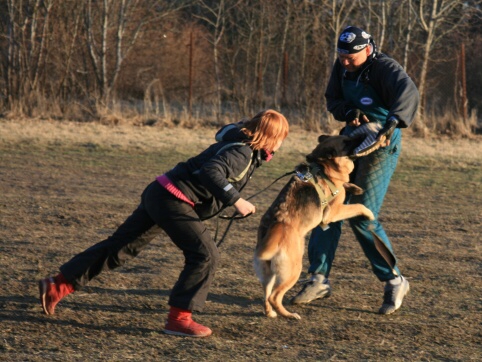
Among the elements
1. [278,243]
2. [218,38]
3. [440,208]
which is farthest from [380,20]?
[278,243]

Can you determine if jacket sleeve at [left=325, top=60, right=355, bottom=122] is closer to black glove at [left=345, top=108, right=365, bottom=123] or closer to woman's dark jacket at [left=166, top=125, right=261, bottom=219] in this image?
black glove at [left=345, top=108, right=365, bottom=123]

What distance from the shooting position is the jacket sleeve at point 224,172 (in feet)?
13.6

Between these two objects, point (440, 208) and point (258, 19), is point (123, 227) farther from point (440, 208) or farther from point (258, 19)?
point (258, 19)

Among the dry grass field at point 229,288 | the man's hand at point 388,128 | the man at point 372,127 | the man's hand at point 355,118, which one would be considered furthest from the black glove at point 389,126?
the dry grass field at point 229,288

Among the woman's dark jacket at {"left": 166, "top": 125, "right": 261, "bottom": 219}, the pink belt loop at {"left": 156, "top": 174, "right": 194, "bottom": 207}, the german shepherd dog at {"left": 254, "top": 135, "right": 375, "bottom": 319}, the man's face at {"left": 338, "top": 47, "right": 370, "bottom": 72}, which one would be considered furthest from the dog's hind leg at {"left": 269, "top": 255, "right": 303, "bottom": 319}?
the man's face at {"left": 338, "top": 47, "right": 370, "bottom": 72}

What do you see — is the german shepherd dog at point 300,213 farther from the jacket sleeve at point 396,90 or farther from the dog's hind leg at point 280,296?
the jacket sleeve at point 396,90

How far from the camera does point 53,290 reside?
180 inches

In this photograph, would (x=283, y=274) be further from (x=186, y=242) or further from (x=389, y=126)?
(x=389, y=126)

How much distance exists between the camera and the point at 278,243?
4469mm

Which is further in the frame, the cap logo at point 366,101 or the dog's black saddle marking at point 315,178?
the cap logo at point 366,101

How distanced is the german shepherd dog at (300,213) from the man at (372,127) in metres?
0.13

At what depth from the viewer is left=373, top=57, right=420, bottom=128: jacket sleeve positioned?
15.3ft

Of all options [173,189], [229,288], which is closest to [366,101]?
[173,189]

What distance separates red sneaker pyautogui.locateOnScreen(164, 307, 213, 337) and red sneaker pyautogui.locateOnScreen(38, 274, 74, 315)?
692 mm
